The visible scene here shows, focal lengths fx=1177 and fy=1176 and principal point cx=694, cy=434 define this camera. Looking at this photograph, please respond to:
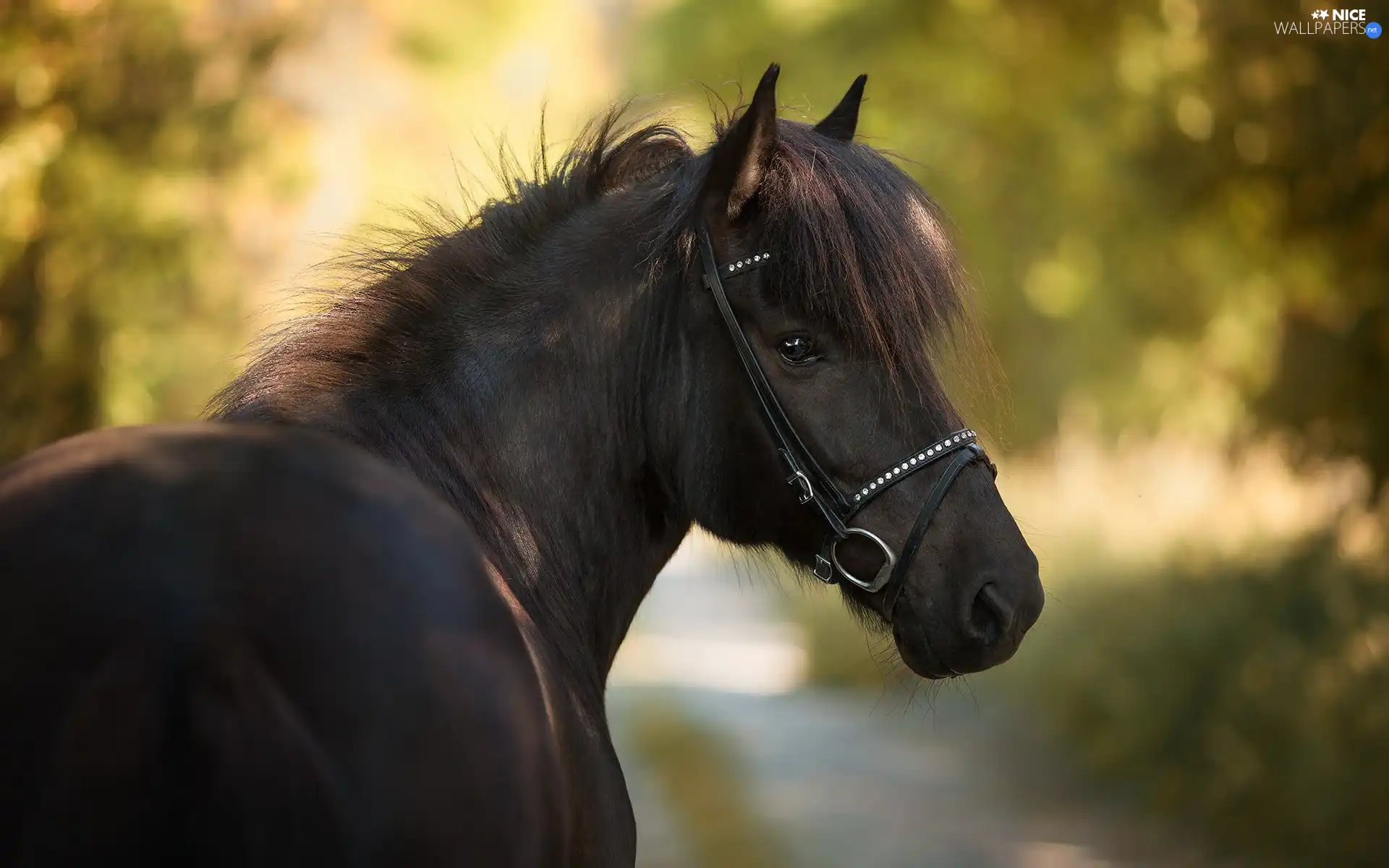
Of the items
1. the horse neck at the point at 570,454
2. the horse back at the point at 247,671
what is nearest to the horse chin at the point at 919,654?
the horse neck at the point at 570,454

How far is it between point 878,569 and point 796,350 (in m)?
0.50

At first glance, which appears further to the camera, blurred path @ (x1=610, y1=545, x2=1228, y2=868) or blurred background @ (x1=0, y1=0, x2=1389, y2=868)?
blurred path @ (x1=610, y1=545, x2=1228, y2=868)

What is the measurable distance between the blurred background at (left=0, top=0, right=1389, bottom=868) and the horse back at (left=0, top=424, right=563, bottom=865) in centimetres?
153

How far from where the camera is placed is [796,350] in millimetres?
2525

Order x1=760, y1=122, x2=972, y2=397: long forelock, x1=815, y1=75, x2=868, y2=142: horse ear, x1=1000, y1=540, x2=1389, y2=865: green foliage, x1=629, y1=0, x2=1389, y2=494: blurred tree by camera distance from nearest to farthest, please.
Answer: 1. x1=760, y1=122, x2=972, y2=397: long forelock
2. x1=815, y1=75, x2=868, y2=142: horse ear
3. x1=1000, y1=540, x2=1389, y2=865: green foliage
4. x1=629, y1=0, x2=1389, y2=494: blurred tree

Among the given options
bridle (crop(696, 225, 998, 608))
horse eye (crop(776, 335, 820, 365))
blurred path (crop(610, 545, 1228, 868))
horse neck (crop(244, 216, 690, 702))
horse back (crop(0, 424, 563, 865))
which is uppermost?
blurred path (crop(610, 545, 1228, 868))

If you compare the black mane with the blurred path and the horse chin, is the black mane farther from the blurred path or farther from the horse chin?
the blurred path

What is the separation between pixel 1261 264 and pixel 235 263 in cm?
685

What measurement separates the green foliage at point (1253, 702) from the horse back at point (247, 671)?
5462 mm

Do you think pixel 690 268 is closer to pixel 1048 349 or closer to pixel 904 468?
pixel 904 468

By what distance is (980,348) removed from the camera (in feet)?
9.27

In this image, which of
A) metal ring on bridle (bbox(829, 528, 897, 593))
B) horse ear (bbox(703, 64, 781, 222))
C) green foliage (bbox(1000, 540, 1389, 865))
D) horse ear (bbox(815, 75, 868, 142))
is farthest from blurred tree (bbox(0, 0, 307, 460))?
green foliage (bbox(1000, 540, 1389, 865))

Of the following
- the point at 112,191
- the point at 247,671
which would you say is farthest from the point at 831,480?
the point at 112,191

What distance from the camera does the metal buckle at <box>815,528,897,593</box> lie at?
2.49 metres
